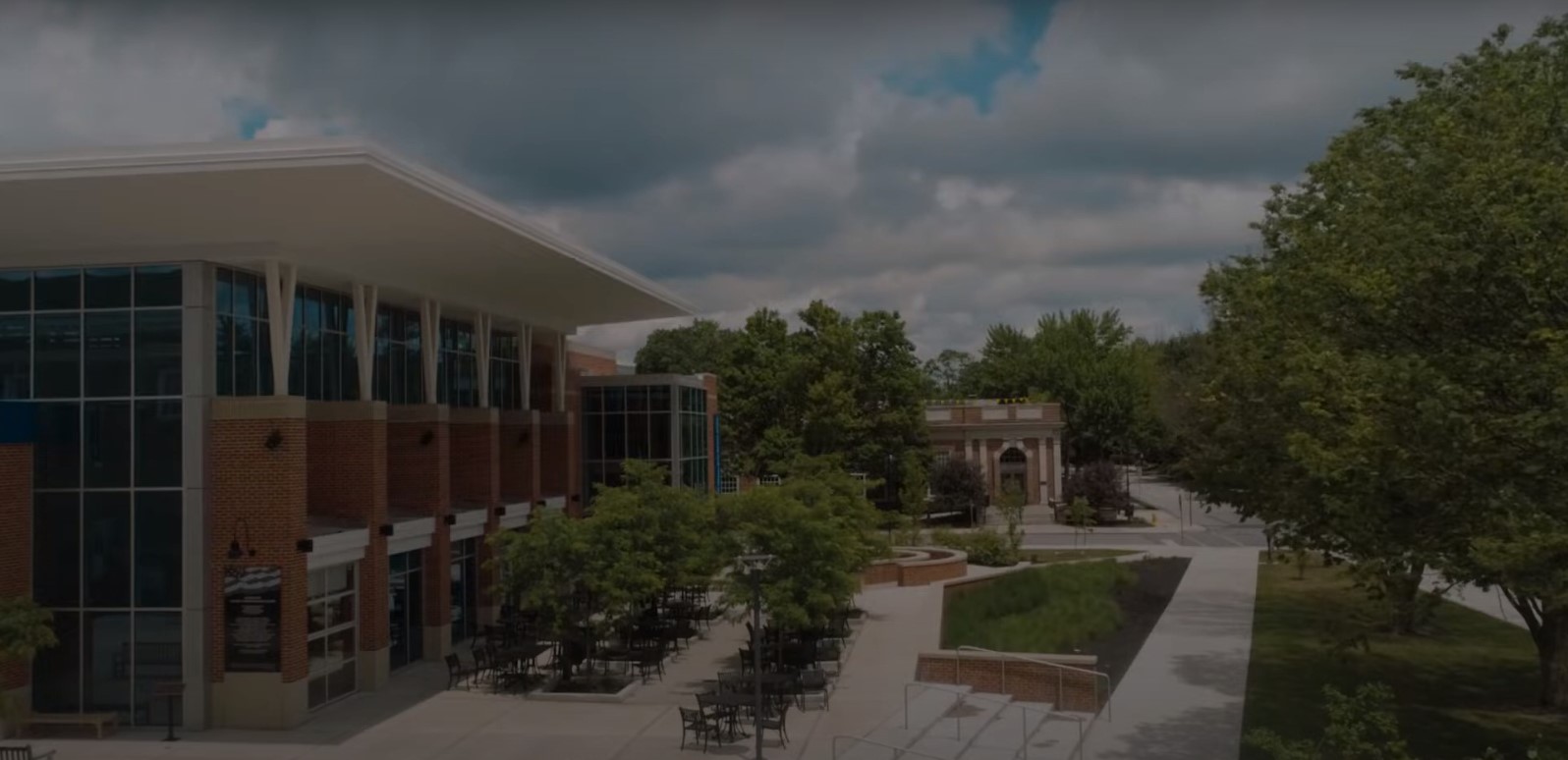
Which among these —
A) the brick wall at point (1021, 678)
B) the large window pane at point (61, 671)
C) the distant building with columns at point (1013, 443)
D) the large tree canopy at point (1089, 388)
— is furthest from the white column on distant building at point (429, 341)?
the large tree canopy at point (1089, 388)

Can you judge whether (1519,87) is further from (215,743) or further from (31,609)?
(31,609)

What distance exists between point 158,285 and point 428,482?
24.7 feet

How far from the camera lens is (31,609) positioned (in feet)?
61.2

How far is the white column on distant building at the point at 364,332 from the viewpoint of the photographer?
24.0 meters

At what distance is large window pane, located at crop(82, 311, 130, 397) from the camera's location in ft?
66.9

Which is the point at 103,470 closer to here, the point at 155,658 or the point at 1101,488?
the point at 155,658

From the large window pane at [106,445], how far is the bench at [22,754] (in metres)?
4.26

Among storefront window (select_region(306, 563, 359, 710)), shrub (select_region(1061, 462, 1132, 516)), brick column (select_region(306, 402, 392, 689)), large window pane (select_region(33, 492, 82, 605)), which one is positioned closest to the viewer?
large window pane (select_region(33, 492, 82, 605))

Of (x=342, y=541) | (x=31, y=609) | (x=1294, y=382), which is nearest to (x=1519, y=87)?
(x=1294, y=382)

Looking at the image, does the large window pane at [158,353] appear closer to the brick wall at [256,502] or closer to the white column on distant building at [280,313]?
the brick wall at [256,502]

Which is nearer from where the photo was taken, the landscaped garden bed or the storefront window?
the storefront window

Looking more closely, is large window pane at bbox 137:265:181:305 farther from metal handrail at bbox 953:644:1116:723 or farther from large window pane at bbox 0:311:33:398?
metal handrail at bbox 953:644:1116:723

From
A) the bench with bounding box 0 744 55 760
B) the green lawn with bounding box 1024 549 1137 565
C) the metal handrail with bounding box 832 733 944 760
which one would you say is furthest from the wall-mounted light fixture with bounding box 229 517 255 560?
the green lawn with bounding box 1024 549 1137 565

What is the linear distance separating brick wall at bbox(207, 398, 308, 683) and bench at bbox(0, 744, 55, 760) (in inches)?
109
